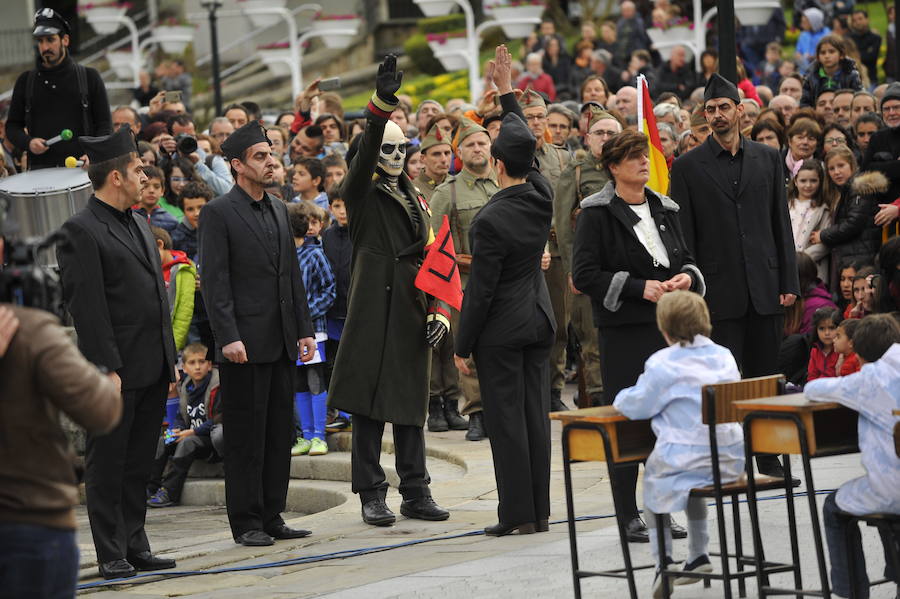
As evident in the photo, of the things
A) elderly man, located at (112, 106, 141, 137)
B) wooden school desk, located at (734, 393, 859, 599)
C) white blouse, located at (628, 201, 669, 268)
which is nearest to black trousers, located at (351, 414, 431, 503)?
white blouse, located at (628, 201, 669, 268)

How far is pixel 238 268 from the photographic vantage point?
9.01 metres

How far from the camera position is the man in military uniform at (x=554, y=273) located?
40.3ft

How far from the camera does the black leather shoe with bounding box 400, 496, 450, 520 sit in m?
9.33

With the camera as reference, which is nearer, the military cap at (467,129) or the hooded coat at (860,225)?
the military cap at (467,129)

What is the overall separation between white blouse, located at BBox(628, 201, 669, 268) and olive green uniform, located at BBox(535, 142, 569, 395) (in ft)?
12.9

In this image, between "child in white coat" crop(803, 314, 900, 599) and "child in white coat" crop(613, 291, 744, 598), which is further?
"child in white coat" crop(613, 291, 744, 598)

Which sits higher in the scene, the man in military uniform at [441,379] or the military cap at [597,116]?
the military cap at [597,116]

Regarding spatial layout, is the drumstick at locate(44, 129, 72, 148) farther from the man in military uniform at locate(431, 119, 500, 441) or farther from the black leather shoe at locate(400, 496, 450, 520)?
the black leather shoe at locate(400, 496, 450, 520)

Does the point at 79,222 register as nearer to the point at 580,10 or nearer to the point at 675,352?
the point at 675,352

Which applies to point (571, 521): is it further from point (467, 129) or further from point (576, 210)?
point (576, 210)

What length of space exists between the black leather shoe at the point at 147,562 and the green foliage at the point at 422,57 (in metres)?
26.4

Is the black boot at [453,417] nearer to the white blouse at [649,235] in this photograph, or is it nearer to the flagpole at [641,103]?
the flagpole at [641,103]

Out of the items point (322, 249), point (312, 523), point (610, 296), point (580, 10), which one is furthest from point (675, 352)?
point (580, 10)

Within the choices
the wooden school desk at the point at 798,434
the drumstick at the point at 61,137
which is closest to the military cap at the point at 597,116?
the drumstick at the point at 61,137
